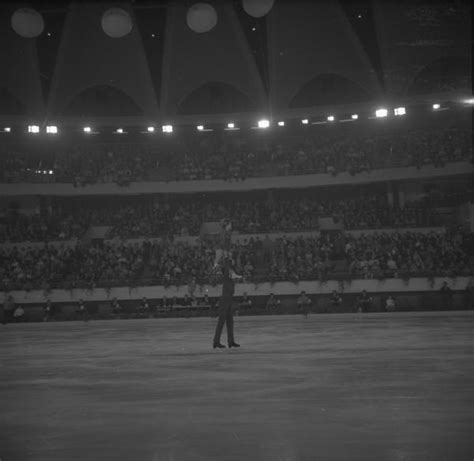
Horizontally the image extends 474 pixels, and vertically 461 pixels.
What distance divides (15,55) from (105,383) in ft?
118

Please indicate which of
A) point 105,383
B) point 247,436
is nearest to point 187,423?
point 247,436

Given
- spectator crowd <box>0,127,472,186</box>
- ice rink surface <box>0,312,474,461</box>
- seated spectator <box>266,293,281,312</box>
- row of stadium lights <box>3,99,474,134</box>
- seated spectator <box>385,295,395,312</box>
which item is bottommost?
ice rink surface <box>0,312,474,461</box>

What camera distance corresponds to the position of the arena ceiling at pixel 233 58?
3484 centimetres

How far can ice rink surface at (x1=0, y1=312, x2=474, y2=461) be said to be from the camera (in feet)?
13.9

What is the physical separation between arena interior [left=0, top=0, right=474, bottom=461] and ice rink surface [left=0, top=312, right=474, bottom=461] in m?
9.93

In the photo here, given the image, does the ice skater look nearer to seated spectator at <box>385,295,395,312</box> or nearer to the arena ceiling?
seated spectator at <box>385,295,395,312</box>

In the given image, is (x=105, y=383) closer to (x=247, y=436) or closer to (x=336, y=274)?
(x=247, y=436)

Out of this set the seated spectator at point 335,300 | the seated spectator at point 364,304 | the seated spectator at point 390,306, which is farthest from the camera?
the seated spectator at point 335,300

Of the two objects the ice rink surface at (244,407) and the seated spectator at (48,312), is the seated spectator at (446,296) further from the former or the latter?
the seated spectator at (48,312)

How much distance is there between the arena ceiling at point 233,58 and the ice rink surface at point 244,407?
86.9 feet

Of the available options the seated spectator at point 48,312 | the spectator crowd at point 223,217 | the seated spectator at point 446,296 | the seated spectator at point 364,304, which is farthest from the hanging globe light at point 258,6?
the seated spectator at point 48,312

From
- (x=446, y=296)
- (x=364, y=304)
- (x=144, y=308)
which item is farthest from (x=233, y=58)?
(x=446, y=296)

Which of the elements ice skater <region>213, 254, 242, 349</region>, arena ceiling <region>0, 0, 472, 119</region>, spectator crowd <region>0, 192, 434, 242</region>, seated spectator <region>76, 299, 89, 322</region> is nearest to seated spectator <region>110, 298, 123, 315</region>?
seated spectator <region>76, 299, 89, 322</region>

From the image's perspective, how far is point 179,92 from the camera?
42000 mm
